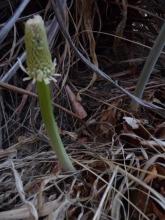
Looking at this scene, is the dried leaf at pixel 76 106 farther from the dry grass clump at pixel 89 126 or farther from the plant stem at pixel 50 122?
the plant stem at pixel 50 122

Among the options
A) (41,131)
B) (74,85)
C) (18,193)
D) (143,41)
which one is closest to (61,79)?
(74,85)

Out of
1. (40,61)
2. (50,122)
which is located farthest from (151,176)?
(40,61)

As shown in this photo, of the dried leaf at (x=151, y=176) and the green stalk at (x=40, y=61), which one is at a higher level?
the green stalk at (x=40, y=61)

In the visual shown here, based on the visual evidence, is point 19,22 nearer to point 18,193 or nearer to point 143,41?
point 143,41

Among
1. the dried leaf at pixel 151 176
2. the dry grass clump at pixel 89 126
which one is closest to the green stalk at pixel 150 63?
the dry grass clump at pixel 89 126

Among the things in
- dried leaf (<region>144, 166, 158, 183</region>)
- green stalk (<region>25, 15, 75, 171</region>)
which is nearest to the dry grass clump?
dried leaf (<region>144, 166, 158, 183</region>)

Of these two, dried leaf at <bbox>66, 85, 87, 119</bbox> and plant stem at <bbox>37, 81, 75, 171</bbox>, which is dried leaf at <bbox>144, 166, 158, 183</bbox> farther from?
dried leaf at <bbox>66, 85, 87, 119</bbox>

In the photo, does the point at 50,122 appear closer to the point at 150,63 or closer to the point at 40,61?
the point at 40,61
